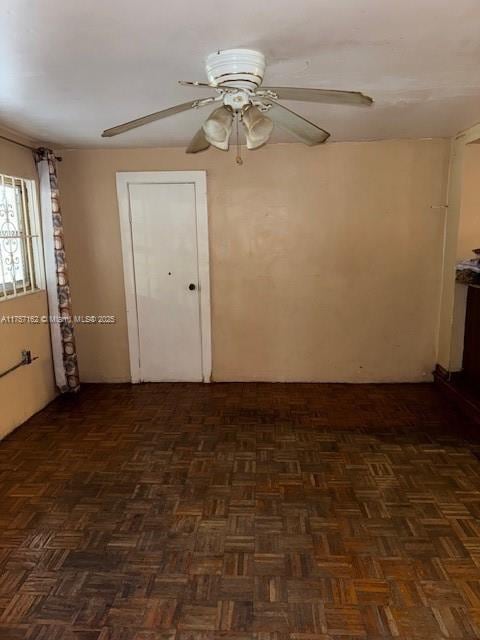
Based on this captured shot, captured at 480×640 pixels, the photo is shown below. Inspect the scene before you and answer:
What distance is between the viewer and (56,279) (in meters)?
3.98

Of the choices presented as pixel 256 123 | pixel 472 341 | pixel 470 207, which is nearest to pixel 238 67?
pixel 256 123

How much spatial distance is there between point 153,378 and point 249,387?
971mm

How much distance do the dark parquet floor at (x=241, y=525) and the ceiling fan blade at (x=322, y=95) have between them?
198 cm

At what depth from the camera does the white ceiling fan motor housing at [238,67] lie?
1862 mm

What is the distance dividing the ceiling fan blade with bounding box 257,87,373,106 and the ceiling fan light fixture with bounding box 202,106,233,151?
0.52ft

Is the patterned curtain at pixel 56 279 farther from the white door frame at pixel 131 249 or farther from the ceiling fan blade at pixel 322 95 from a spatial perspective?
the ceiling fan blade at pixel 322 95

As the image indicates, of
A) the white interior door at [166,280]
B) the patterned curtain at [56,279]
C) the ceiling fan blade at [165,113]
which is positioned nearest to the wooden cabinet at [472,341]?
the white interior door at [166,280]

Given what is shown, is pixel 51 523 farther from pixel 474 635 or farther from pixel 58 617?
pixel 474 635

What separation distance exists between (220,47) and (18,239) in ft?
8.54

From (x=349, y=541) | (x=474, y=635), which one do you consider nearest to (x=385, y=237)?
(x=349, y=541)

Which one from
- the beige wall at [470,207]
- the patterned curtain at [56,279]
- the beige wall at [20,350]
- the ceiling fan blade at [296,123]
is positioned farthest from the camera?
the patterned curtain at [56,279]

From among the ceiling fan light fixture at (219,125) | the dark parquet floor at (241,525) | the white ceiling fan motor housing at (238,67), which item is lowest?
the dark parquet floor at (241,525)

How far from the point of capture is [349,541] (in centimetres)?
221

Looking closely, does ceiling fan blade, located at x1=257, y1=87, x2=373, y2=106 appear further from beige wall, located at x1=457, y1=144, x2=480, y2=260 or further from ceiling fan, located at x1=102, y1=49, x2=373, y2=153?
beige wall, located at x1=457, y1=144, x2=480, y2=260
